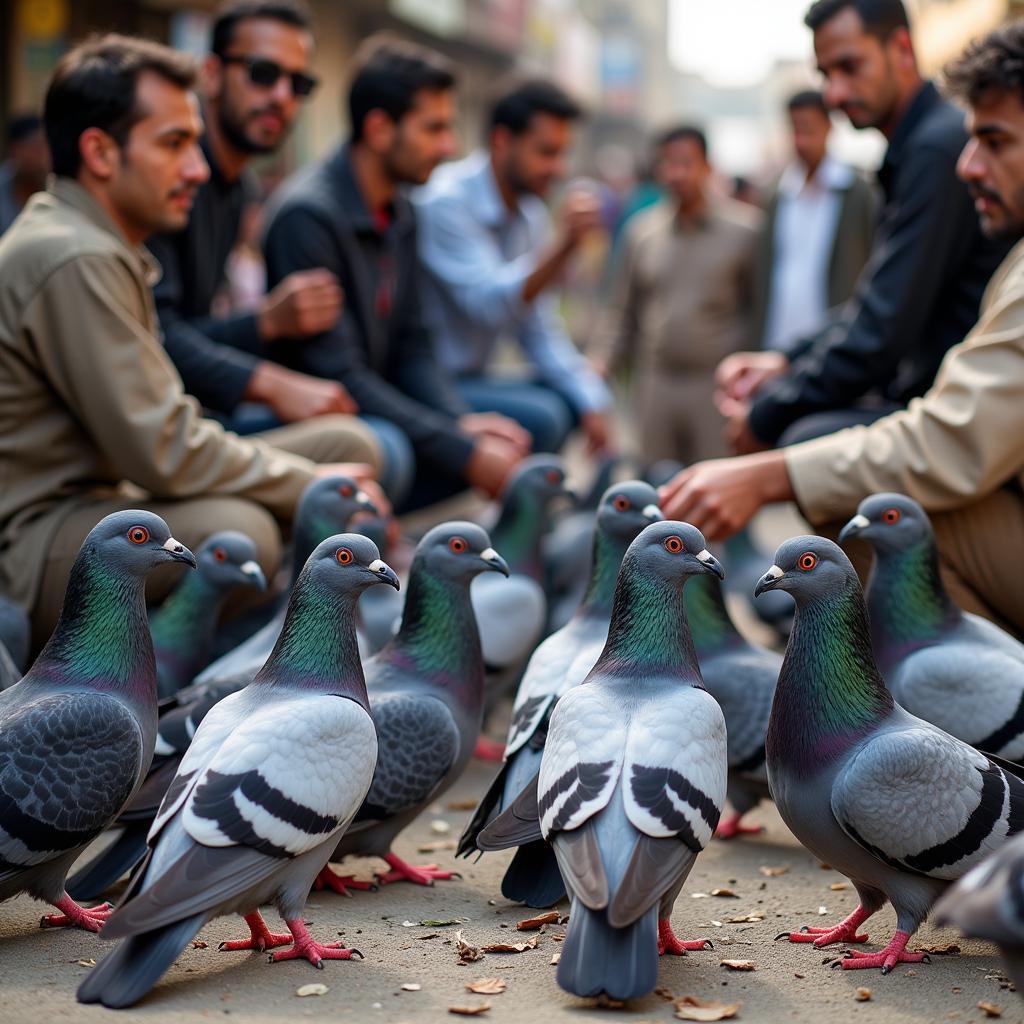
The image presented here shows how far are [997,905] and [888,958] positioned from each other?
3.43ft

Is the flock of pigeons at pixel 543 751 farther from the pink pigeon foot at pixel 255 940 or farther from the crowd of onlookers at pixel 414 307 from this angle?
the crowd of onlookers at pixel 414 307

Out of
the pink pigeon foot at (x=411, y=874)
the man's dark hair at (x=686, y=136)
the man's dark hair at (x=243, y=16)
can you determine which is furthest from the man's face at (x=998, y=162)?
the man's dark hair at (x=686, y=136)

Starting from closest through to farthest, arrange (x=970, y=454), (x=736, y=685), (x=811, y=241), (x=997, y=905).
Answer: (x=997, y=905) → (x=736, y=685) → (x=970, y=454) → (x=811, y=241)

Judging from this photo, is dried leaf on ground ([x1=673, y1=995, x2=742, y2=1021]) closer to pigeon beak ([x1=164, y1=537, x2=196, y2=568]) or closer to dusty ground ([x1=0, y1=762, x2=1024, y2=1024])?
dusty ground ([x1=0, y1=762, x2=1024, y2=1024])

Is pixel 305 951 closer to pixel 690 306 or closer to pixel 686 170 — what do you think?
pixel 690 306

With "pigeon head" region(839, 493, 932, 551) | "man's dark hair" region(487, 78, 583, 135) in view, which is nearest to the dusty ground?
"pigeon head" region(839, 493, 932, 551)

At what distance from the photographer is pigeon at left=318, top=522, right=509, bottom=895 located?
3871 mm

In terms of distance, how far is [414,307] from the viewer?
715 centimetres

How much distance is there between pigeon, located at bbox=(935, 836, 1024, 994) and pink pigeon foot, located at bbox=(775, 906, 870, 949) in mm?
1006

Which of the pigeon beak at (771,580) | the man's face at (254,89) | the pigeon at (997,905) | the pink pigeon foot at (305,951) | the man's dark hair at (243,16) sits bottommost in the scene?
the pink pigeon foot at (305,951)

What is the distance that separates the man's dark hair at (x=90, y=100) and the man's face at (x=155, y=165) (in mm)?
33

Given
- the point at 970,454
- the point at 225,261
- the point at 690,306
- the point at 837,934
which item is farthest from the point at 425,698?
the point at 690,306

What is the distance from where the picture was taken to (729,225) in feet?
30.9

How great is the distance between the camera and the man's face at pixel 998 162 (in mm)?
4594
